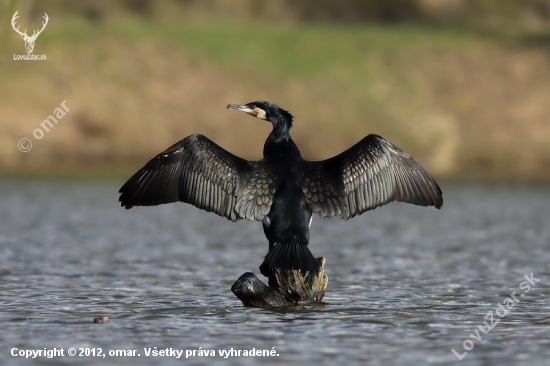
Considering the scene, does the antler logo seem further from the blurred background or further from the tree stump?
the tree stump

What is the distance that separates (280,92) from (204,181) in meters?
26.4

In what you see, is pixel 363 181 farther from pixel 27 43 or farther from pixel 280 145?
pixel 27 43

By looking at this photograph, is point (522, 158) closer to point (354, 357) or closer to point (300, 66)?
point (300, 66)

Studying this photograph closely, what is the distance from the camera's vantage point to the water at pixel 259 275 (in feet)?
31.7

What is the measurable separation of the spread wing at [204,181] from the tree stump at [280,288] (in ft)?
2.19

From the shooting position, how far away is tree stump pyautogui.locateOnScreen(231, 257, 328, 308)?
11781 mm

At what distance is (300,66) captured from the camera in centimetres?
3950

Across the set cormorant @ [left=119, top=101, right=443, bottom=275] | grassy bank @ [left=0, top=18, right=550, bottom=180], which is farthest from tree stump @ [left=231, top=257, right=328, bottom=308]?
grassy bank @ [left=0, top=18, right=550, bottom=180]

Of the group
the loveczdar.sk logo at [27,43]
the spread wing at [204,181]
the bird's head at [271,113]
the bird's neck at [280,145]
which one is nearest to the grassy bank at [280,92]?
the loveczdar.sk logo at [27,43]

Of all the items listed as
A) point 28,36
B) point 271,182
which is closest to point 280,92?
point 28,36

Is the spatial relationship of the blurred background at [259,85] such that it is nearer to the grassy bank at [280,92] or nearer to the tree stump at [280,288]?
the grassy bank at [280,92]

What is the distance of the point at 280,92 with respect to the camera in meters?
38.1

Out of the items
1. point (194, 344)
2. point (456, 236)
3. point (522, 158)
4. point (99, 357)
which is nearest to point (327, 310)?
point (194, 344)

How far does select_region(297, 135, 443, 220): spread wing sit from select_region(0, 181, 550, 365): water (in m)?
1.14
